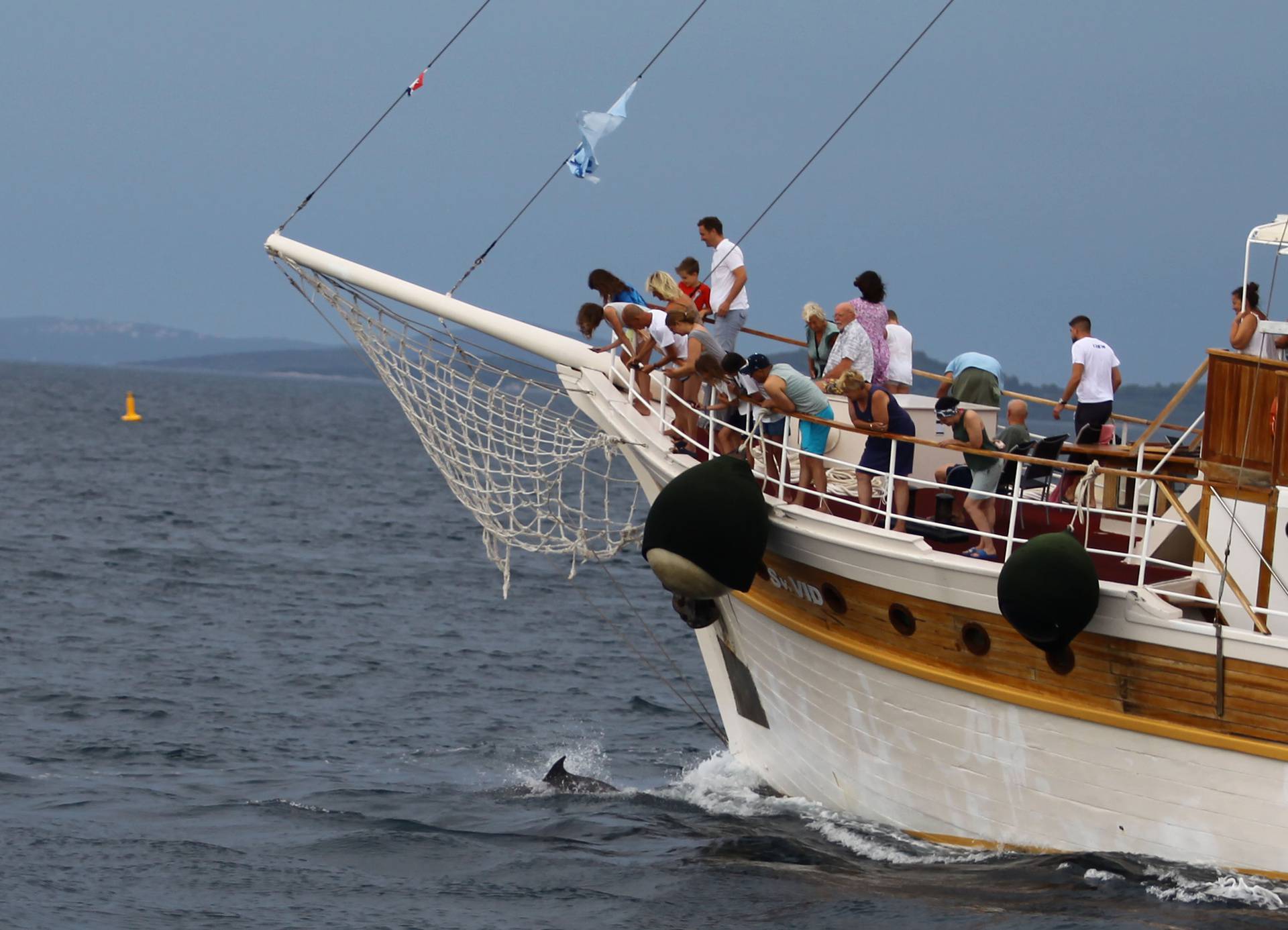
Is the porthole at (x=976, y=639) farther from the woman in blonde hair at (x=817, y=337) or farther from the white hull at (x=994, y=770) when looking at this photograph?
the woman in blonde hair at (x=817, y=337)

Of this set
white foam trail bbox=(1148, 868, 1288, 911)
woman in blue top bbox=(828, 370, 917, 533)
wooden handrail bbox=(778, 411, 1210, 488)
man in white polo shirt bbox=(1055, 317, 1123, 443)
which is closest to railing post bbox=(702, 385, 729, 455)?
wooden handrail bbox=(778, 411, 1210, 488)

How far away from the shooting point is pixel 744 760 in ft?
47.5

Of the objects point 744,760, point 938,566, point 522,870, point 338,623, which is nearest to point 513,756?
point 744,760

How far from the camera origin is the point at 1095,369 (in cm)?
1290

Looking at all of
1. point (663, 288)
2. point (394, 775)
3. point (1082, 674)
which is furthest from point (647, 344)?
point (394, 775)

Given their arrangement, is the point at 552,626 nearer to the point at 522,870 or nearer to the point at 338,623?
the point at 338,623

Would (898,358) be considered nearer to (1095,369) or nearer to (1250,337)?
(1095,369)

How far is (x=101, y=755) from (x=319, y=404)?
127 m

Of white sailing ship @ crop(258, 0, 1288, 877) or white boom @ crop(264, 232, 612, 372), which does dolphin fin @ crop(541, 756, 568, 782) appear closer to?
white sailing ship @ crop(258, 0, 1288, 877)

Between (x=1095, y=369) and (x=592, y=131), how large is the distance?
4.69 metres

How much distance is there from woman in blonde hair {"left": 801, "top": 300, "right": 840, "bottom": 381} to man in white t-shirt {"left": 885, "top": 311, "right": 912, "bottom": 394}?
46 centimetres

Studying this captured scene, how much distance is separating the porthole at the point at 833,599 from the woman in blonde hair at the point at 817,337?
1.91 metres

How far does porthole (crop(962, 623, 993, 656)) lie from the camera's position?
10773 mm

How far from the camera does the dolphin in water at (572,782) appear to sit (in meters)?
14.9
